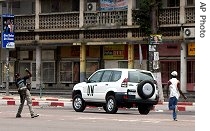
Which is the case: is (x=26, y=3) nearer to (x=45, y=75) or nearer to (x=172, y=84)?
(x=45, y=75)

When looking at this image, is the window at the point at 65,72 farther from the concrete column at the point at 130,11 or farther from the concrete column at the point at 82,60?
the concrete column at the point at 130,11

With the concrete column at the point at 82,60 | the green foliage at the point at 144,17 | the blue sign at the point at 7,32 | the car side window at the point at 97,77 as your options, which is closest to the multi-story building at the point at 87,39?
the concrete column at the point at 82,60

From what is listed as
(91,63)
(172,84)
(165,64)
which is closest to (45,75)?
(91,63)

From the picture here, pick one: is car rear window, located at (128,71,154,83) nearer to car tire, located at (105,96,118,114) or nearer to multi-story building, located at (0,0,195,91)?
car tire, located at (105,96,118,114)

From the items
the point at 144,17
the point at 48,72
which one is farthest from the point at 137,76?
the point at 48,72

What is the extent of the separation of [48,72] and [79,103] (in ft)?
76.3

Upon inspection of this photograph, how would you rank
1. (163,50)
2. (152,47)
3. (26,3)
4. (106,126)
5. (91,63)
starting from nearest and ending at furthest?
1. (106,126)
2. (152,47)
3. (163,50)
4. (91,63)
5. (26,3)

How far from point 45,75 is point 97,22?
7634 mm

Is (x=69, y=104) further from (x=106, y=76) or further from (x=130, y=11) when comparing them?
(x=130, y=11)

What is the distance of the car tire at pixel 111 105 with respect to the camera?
71.5 feet

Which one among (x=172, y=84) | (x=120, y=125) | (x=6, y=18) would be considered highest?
(x=6, y=18)

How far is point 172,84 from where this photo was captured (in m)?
18.4

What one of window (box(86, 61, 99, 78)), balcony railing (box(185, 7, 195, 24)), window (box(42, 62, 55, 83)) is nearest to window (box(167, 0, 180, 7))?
balcony railing (box(185, 7, 195, 24))
